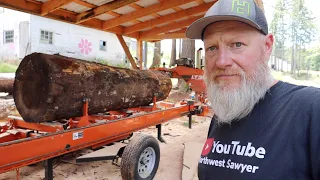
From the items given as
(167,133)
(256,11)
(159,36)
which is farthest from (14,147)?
(159,36)

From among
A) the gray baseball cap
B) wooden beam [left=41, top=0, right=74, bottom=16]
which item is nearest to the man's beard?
the gray baseball cap

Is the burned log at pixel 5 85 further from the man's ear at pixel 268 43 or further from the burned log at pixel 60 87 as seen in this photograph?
the man's ear at pixel 268 43

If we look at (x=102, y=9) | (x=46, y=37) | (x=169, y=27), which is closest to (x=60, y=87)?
(x=102, y=9)

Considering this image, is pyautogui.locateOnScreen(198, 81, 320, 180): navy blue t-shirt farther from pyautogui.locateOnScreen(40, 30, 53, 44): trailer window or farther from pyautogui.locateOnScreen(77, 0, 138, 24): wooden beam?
→ pyautogui.locateOnScreen(40, 30, 53, 44): trailer window

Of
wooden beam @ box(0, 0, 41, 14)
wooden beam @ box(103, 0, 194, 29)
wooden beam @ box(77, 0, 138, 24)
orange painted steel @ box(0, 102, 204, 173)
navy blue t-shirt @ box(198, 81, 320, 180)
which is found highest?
wooden beam @ box(103, 0, 194, 29)

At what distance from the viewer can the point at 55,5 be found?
15.9 feet

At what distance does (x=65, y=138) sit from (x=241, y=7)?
8.34 ft

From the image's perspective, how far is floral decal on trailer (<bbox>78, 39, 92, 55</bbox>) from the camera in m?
20.8

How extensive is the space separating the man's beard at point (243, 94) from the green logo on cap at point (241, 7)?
0.31 metres

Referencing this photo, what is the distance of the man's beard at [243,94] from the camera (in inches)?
50.8

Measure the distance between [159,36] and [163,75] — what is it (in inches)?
106

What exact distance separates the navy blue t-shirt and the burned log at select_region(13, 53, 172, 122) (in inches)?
100

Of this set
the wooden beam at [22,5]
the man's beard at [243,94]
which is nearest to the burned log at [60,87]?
the wooden beam at [22,5]

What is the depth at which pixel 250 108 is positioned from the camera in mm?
1278
